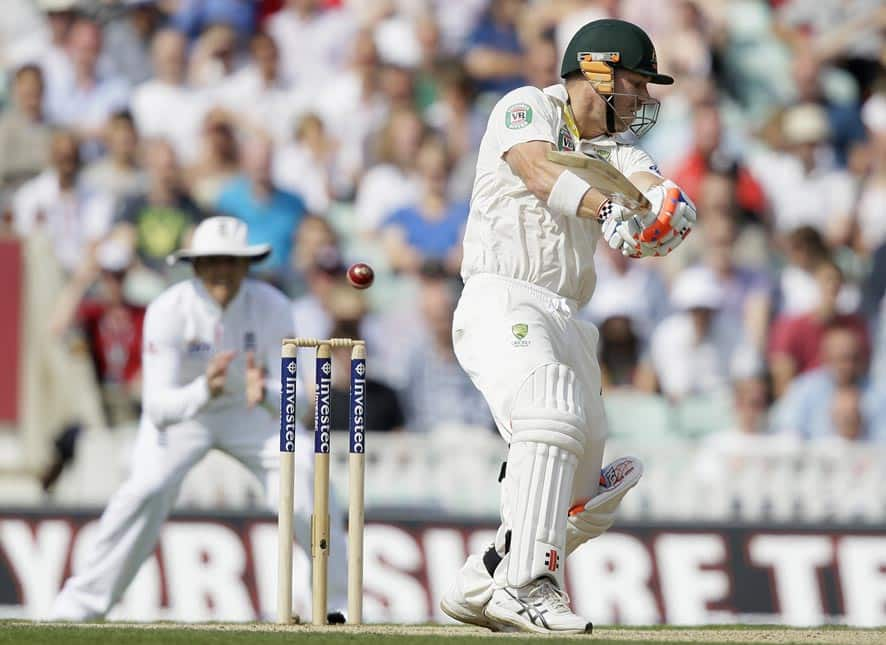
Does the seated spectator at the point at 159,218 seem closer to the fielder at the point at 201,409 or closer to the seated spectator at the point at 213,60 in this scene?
the seated spectator at the point at 213,60

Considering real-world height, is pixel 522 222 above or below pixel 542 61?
below

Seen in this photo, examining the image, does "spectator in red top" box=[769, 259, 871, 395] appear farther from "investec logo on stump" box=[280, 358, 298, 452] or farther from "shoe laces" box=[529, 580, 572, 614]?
"shoe laces" box=[529, 580, 572, 614]

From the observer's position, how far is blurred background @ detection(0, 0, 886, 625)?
375 inches

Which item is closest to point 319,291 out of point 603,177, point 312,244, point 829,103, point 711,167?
point 312,244

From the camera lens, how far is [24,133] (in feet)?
40.2

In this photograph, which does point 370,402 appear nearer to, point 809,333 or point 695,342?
point 695,342

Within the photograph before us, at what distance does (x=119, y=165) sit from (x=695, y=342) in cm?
400

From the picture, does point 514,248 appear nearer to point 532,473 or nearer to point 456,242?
point 532,473

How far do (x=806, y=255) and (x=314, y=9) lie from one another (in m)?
3.90

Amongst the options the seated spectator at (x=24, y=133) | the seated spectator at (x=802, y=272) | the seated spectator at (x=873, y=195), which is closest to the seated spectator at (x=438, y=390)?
the seated spectator at (x=802, y=272)

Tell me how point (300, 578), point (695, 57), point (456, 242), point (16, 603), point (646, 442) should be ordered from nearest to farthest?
1. point (300, 578)
2. point (16, 603)
3. point (646, 442)
4. point (456, 242)
5. point (695, 57)

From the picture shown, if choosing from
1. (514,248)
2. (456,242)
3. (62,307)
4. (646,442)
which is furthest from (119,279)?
(514,248)

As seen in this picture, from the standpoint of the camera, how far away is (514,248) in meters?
5.66

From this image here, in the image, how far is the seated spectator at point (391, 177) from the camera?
12.0 m
